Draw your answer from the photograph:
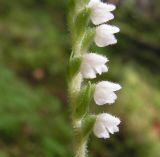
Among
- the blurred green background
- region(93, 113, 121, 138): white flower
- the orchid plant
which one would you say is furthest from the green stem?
the blurred green background

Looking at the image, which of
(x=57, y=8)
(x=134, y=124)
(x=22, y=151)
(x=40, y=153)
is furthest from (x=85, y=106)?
(x=57, y=8)

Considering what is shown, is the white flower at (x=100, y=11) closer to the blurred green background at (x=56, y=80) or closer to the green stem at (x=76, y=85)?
the green stem at (x=76, y=85)

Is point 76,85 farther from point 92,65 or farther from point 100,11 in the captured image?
point 100,11

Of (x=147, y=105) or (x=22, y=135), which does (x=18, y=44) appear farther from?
(x=22, y=135)

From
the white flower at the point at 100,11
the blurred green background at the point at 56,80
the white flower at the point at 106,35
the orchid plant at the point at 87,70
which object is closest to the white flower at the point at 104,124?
the orchid plant at the point at 87,70

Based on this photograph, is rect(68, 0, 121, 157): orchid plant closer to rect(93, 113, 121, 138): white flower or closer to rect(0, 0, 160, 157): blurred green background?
rect(93, 113, 121, 138): white flower

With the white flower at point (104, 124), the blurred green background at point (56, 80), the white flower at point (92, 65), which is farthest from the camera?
the blurred green background at point (56, 80)
